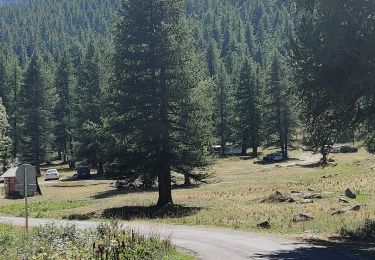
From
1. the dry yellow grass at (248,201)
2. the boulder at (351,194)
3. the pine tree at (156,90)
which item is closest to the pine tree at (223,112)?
the dry yellow grass at (248,201)

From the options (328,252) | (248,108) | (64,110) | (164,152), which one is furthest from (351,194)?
(64,110)

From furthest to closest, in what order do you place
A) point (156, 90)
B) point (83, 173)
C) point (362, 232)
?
point (83, 173)
point (156, 90)
point (362, 232)

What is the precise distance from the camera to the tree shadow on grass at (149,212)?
94.8 feet

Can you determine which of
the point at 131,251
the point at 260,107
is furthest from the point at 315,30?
the point at 260,107

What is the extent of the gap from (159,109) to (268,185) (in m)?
16.8

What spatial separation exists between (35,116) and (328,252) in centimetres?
6607

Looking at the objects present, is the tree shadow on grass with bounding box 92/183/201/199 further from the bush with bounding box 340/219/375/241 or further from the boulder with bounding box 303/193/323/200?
the bush with bounding box 340/219/375/241

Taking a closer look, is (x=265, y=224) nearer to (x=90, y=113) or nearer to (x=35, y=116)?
(x=90, y=113)

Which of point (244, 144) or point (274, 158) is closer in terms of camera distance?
point (274, 158)

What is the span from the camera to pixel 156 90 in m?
31.4

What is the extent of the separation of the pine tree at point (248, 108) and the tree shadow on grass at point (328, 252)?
6687 cm

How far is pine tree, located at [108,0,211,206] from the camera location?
3105 cm

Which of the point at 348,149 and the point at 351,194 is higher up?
the point at 348,149

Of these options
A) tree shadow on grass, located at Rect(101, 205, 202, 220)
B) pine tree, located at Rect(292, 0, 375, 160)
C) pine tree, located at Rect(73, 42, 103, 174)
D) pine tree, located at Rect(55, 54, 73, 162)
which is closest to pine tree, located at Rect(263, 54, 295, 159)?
pine tree, located at Rect(73, 42, 103, 174)
